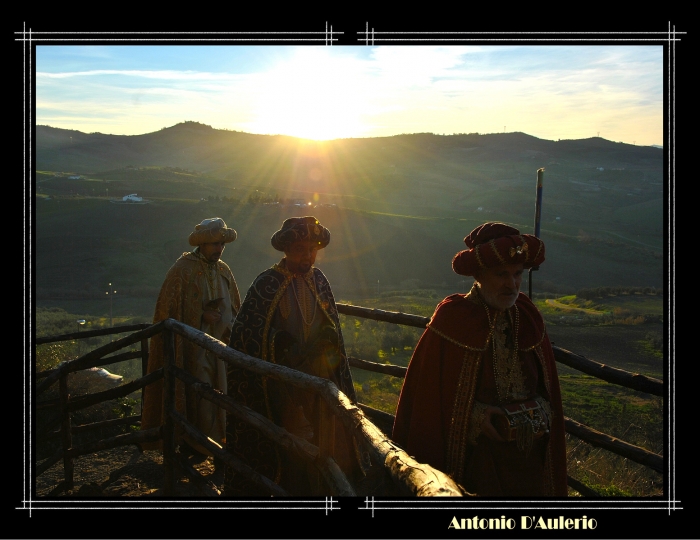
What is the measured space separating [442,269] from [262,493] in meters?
38.7

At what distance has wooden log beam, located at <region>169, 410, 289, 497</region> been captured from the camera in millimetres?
3816

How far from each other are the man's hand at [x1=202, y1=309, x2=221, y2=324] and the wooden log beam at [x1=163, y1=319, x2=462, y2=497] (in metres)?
1.95

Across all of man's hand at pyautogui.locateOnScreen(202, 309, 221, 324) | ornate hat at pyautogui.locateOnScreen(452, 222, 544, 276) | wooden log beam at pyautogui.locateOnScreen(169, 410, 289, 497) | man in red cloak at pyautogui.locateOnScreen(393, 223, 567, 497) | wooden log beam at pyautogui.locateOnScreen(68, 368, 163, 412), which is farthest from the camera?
man's hand at pyautogui.locateOnScreen(202, 309, 221, 324)

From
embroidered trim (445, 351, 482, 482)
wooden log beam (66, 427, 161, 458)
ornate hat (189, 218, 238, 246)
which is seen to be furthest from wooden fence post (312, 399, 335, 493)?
ornate hat (189, 218, 238, 246)

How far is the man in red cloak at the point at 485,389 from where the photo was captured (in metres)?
3.53

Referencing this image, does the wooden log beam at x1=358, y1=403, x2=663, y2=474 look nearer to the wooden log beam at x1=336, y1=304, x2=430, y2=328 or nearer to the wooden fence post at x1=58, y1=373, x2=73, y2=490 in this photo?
the wooden log beam at x1=336, y1=304, x2=430, y2=328

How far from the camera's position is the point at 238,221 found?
45.8 metres

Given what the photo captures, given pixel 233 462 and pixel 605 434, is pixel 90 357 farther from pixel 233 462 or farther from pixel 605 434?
pixel 605 434

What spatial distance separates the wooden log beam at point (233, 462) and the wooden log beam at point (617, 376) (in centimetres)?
222

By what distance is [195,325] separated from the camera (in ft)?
20.8

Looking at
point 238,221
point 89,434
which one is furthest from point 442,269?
point 89,434

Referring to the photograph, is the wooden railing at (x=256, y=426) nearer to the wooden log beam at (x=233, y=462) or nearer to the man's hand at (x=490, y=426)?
the wooden log beam at (x=233, y=462)

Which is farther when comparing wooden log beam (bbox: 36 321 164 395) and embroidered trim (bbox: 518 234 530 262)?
wooden log beam (bbox: 36 321 164 395)

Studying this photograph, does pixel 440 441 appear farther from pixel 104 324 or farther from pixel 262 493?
pixel 104 324
